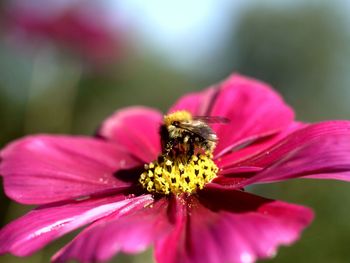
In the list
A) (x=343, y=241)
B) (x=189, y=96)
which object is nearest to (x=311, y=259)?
(x=343, y=241)

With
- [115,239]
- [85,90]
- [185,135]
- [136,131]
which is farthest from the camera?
[85,90]

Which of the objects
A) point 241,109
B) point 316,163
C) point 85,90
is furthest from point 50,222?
point 85,90

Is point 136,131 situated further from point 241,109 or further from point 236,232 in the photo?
point 236,232

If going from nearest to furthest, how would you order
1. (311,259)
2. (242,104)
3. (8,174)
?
(8,174) < (242,104) < (311,259)

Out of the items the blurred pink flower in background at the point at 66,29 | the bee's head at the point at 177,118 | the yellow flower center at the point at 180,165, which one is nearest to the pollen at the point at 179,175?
the yellow flower center at the point at 180,165

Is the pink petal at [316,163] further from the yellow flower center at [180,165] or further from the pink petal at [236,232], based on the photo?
the yellow flower center at [180,165]

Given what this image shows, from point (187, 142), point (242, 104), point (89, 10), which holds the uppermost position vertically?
point (89, 10)

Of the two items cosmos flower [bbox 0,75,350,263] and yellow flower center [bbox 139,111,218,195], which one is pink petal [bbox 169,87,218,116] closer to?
cosmos flower [bbox 0,75,350,263]

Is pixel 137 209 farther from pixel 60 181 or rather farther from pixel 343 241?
pixel 343 241
